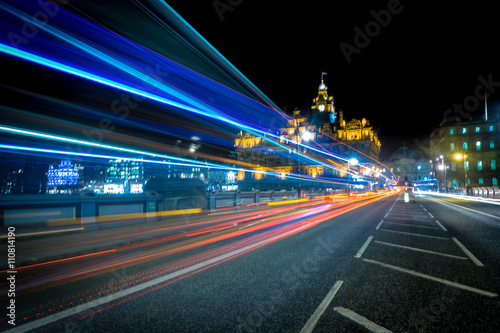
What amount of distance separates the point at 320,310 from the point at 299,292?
0.68m

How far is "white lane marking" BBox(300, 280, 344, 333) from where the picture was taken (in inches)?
118

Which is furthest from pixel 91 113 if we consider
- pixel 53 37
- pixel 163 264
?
pixel 163 264

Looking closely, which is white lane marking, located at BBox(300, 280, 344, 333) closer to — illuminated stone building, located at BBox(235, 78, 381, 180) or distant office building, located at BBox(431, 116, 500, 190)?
distant office building, located at BBox(431, 116, 500, 190)

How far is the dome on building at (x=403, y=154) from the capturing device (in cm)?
15275

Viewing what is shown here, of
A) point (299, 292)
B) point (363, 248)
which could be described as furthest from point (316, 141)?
point (299, 292)

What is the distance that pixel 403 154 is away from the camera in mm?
156500

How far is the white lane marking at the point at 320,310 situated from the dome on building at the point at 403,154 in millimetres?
176981

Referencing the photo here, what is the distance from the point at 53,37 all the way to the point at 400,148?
187367mm

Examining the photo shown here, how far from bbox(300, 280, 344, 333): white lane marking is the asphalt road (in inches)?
0.5

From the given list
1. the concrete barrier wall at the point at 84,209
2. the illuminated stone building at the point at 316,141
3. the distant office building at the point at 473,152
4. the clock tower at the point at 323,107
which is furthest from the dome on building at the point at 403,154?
the concrete barrier wall at the point at 84,209

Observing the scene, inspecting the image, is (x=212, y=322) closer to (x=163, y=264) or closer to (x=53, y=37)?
(x=163, y=264)

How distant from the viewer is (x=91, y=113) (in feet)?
98.3

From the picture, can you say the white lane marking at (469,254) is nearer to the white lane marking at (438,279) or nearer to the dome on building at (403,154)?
the white lane marking at (438,279)

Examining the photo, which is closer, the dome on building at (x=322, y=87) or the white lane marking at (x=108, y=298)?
the white lane marking at (x=108, y=298)
